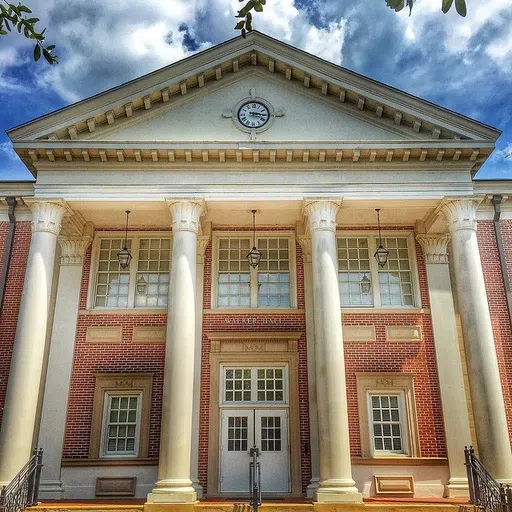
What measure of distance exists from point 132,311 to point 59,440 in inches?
145

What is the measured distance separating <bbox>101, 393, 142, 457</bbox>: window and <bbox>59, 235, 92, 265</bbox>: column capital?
12.7 ft

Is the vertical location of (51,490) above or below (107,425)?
below

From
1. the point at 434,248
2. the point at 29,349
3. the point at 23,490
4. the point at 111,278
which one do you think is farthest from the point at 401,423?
the point at 29,349

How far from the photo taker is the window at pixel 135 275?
15383 mm

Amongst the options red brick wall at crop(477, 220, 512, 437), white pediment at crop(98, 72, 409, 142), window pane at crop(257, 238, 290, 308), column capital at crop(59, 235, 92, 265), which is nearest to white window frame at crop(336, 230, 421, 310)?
window pane at crop(257, 238, 290, 308)

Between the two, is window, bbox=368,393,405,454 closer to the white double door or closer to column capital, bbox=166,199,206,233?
the white double door

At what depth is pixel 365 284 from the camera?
1548 centimetres

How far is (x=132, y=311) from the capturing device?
49.4ft

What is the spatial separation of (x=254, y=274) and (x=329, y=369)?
4383 mm

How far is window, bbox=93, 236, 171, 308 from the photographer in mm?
15383

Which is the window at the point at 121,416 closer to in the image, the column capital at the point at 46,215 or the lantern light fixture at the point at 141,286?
the lantern light fixture at the point at 141,286

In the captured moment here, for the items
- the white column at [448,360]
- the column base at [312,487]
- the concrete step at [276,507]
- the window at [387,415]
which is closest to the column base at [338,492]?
the concrete step at [276,507]

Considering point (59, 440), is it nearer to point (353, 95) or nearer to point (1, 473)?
point (1, 473)

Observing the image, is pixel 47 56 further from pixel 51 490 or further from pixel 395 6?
pixel 51 490
